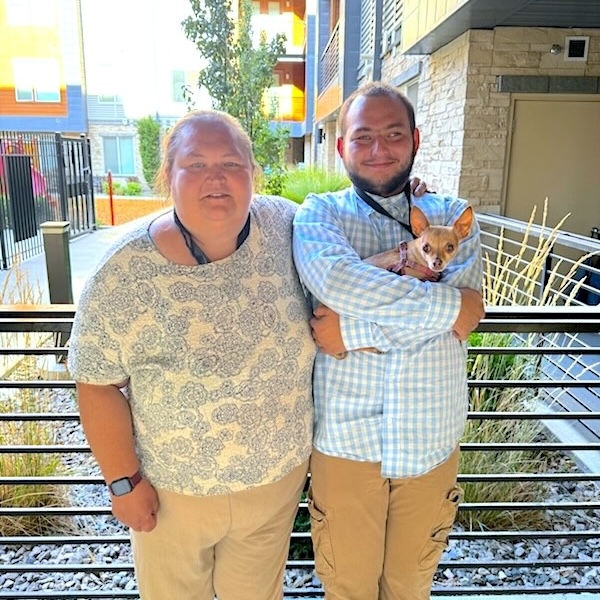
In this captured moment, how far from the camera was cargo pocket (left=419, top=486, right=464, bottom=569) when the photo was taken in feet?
5.05

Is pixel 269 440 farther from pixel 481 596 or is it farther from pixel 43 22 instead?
pixel 43 22

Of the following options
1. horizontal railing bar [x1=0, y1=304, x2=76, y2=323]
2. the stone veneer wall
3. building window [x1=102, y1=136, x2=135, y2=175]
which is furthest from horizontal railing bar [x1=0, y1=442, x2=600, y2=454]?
building window [x1=102, y1=136, x2=135, y2=175]

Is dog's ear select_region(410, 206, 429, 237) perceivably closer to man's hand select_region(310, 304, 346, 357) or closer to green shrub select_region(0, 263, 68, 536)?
man's hand select_region(310, 304, 346, 357)

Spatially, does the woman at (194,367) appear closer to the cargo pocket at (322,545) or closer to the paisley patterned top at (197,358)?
the paisley patterned top at (197,358)

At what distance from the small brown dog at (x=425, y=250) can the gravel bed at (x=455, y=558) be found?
1.47m

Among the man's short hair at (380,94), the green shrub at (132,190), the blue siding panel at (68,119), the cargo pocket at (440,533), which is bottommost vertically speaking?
the green shrub at (132,190)

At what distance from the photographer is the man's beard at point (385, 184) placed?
5.14 ft

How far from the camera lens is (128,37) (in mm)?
23141

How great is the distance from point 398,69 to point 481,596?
8.58 metres

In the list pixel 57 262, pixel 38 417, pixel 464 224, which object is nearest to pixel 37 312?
pixel 38 417

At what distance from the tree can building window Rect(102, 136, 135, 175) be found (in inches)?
509

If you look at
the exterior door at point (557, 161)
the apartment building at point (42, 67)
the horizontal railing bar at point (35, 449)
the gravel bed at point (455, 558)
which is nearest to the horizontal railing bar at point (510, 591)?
the gravel bed at point (455, 558)

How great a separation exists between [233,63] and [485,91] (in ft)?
22.4

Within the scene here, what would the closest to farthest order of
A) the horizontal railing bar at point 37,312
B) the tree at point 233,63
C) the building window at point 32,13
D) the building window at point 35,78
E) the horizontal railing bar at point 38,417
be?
the horizontal railing bar at point 37,312
the horizontal railing bar at point 38,417
the tree at point 233,63
the building window at point 32,13
the building window at point 35,78
